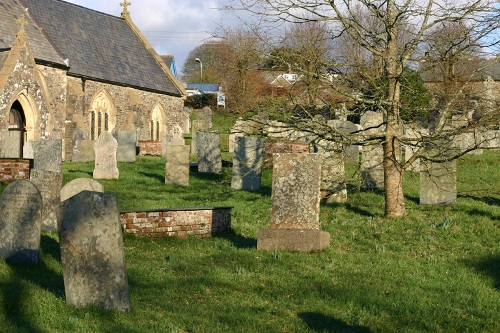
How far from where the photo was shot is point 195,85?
80188 millimetres

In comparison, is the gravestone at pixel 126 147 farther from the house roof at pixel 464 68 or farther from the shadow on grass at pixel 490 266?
the shadow on grass at pixel 490 266

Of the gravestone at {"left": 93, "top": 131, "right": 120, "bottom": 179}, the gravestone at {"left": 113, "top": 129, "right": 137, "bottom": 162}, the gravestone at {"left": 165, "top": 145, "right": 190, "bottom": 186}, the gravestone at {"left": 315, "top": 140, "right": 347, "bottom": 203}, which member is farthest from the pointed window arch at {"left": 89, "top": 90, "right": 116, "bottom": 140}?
the gravestone at {"left": 315, "top": 140, "right": 347, "bottom": 203}

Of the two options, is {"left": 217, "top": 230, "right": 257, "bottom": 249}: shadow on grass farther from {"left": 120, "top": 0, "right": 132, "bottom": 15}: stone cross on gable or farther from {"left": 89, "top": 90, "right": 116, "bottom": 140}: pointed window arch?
{"left": 120, "top": 0, "right": 132, "bottom": 15}: stone cross on gable

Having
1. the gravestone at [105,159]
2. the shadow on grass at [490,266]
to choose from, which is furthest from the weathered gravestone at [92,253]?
the gravestone at [105,159]

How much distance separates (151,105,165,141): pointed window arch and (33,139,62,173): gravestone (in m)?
22.8

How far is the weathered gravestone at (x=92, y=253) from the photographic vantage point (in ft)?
24.2

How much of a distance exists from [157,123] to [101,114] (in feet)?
19.5

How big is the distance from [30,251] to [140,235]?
3088mm

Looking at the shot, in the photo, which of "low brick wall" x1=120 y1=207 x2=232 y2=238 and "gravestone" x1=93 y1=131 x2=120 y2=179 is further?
"gravestone" x1=93 y1=131 x2=120 y2=179

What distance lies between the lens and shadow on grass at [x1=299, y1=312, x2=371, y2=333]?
711 centimetres

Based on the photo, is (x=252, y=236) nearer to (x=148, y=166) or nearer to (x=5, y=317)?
(x=5, y=317)

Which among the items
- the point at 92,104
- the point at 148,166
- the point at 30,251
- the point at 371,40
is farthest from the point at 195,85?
the point at 30,251

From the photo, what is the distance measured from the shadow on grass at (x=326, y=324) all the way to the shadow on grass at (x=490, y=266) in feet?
9.22

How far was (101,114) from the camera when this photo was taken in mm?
37188
